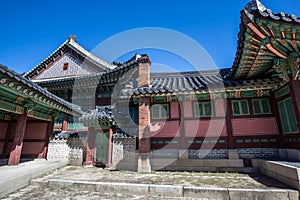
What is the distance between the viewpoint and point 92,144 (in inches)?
343

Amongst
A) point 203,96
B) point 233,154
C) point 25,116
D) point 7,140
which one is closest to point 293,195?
point 233,154

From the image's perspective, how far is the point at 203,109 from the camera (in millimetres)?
7973

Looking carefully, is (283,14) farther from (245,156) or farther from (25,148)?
(25,148)

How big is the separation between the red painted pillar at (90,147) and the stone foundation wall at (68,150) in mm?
584

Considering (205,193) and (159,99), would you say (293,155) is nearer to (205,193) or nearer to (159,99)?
(205,193)

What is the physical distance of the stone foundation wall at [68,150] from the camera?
29.1ft

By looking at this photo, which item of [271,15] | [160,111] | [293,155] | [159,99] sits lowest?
[293,155]

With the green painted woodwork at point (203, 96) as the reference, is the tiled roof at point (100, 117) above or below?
below

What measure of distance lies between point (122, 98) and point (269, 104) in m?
7.62

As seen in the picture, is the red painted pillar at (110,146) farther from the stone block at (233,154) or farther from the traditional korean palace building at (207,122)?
the stone block at (233,154)

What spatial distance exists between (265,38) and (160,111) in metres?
5.30

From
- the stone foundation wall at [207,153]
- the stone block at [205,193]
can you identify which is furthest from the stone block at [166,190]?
the stone foundation wall at [207,153]

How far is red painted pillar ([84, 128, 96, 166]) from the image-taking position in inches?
333

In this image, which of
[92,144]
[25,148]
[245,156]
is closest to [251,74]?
[245,156]
